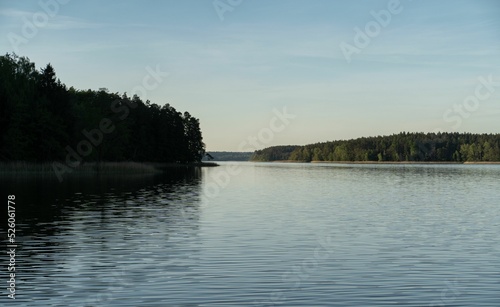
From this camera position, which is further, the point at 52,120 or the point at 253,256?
the point at 52,120

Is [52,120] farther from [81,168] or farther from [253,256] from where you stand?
[253,256]

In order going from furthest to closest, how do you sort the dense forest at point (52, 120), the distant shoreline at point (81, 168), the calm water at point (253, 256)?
the dense forest at point (52, 120)
the distant shoreline at point (81, 168)
the calm water at point (253, 256)

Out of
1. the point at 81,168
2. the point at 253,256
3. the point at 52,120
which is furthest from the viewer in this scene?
the point at 81,168

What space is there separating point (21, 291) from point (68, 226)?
48.1ft

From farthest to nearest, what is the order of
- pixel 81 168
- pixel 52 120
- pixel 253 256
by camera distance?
pixel 81 168 → pixel 52 120 → pixel 253 256

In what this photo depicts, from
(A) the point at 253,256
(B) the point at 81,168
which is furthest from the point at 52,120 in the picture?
(A) the point at 253,256

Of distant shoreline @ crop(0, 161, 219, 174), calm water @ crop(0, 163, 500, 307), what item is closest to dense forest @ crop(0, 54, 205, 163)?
distant shoreline @ crop(0, 161, 219, 174)

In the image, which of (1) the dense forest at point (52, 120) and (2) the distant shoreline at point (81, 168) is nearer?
(2) the distant shoreline at point (81, 168)

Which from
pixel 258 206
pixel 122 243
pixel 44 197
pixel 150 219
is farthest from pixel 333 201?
pixel 122 243

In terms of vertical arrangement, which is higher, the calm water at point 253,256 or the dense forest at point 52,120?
the dense forest at point 52,120

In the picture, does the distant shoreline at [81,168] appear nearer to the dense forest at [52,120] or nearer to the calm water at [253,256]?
the dense forest at [52,120]

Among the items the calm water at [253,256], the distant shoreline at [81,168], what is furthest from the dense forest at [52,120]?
the calm water at [253,256]

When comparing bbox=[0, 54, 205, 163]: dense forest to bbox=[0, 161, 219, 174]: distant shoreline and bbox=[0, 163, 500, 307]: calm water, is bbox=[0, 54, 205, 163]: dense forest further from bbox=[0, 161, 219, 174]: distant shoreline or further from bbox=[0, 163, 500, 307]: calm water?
bbox=[0, 163, 500, 307]: calm water

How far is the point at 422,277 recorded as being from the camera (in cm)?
1919
